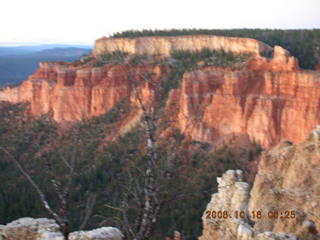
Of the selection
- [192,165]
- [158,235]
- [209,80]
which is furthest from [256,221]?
[209,80]

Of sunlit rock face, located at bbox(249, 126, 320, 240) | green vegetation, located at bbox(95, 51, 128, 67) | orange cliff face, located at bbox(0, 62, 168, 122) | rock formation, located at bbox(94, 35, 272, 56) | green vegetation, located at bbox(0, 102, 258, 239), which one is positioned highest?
rock formation, located at bbox(94, 35, 272, 56)

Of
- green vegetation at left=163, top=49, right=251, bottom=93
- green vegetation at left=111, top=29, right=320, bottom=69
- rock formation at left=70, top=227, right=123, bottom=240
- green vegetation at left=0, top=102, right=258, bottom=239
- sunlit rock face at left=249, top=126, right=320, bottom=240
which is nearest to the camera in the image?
rock formation at left=70, top=227, right=123, bottom=240

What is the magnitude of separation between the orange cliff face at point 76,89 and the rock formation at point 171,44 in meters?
4.79

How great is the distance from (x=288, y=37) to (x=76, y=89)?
2232 cm

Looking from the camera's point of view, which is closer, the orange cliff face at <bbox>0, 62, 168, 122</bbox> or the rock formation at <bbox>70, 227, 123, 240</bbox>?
the rock formation at <bbox>70, 227, 123, 240</bbox>

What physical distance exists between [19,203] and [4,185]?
5375 mm

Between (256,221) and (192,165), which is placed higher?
(256,221)

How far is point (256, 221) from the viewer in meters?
12.0

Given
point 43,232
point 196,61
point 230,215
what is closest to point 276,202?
point 230,215

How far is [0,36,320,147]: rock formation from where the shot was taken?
31531 mm

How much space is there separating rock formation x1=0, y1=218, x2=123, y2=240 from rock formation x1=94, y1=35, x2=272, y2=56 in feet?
118

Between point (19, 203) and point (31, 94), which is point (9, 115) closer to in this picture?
point (31, 94)
